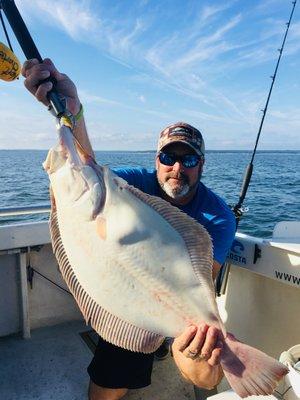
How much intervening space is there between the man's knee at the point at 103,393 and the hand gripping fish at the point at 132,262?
1.39 metres

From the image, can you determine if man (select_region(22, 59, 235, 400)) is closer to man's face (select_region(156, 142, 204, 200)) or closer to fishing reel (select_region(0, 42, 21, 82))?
man's face (select_region(156, 142, 204, 200))

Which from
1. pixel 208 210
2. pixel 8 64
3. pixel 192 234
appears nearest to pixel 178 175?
pixel 208 210

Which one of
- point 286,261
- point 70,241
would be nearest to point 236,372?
point 70,241

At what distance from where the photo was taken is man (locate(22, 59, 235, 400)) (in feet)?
8.14

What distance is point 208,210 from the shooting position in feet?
9.59

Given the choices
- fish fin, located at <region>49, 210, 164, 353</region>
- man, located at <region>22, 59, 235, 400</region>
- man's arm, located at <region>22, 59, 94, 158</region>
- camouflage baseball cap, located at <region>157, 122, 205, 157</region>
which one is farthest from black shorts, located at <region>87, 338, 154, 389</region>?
man's arm, located at <region>22, 59, 94, 158</region>

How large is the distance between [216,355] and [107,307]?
53 cm

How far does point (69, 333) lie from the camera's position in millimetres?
4062

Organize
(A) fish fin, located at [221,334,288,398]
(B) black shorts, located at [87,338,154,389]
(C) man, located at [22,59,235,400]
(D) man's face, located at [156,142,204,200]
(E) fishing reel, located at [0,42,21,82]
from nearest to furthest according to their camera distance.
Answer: (A) fish fin, located at [221,334,288,398] < (E) fishing reel, located at [0,42,21,82] < (C) man, located at [22,59,235,400] < (D) man's face, located at [156,142,204,200] < (B) black shorts, located at [87,338,154,389]

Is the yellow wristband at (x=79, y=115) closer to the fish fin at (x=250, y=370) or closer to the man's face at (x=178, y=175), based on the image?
the man's face at (x=178, y=175)

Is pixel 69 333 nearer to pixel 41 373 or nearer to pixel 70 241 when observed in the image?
pixel 41 373

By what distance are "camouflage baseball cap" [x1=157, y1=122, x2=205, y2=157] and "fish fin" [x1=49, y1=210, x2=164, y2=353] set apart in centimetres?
120

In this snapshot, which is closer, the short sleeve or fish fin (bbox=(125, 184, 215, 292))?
fish fin (bbox=(125, 184, 215, 292))

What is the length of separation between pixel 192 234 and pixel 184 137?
3.68 feet
